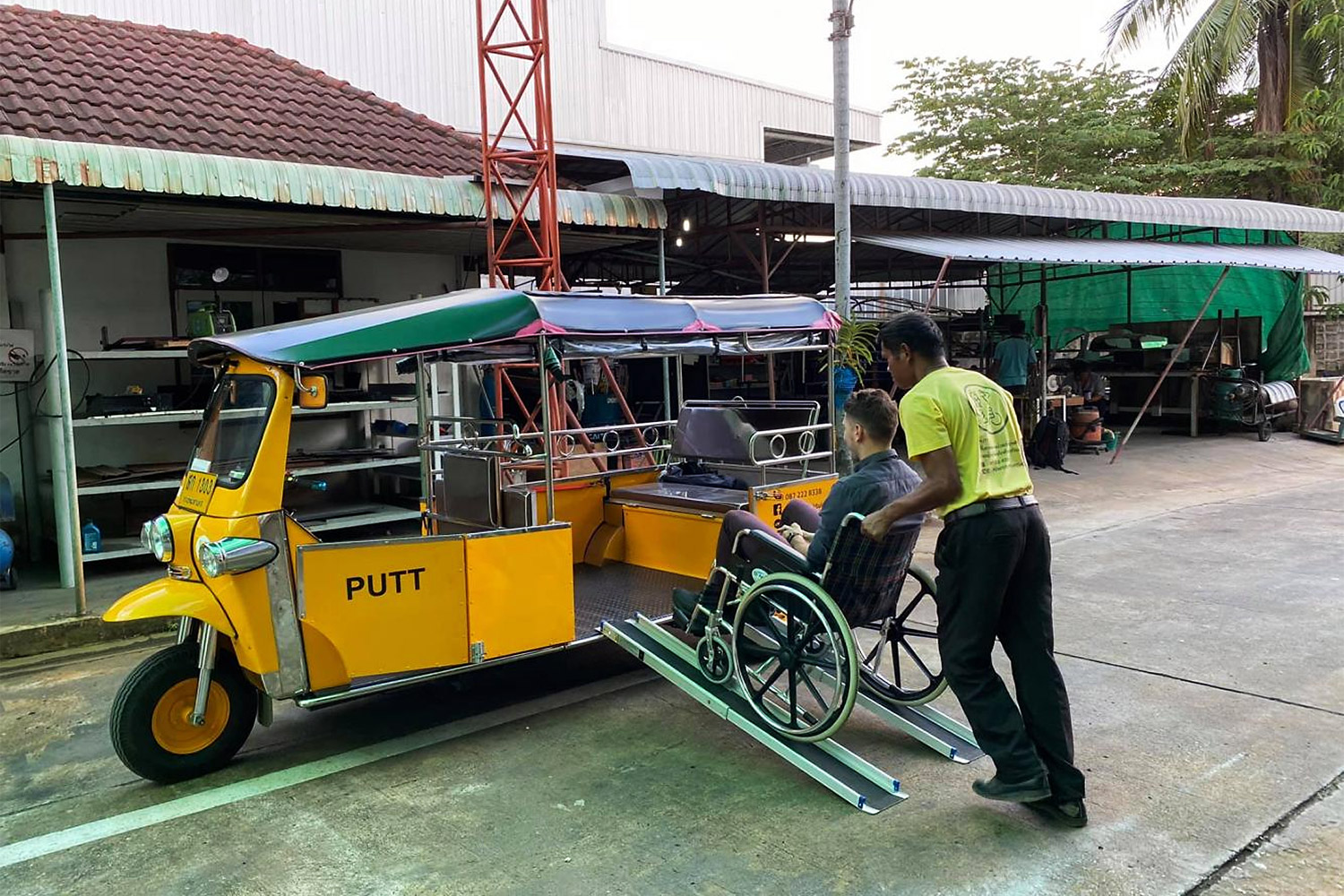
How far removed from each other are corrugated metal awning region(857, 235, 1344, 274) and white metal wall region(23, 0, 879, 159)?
7.66m

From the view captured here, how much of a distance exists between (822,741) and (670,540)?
7.59 ft

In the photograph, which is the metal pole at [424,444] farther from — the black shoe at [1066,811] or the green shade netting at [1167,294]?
Answer: the green shade netting at [1167,294]

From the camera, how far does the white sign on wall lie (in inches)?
303

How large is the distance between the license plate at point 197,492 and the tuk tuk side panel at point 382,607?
56 cm

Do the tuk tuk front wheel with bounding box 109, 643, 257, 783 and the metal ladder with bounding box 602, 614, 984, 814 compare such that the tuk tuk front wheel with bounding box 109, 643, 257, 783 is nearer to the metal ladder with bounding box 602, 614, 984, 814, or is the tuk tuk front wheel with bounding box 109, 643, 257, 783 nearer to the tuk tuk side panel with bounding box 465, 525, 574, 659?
the tuk tuk side panel with bounding box 465, 525, 574, 659

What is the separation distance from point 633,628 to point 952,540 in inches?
73.7

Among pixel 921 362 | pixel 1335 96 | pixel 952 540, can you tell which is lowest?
pixel 952 540

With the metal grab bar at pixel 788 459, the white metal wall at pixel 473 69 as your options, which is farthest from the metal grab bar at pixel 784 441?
the white metal wall at pixel 473 69

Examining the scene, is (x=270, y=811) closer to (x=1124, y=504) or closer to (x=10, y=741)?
(x=10, y=741)

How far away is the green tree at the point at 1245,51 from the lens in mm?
19203

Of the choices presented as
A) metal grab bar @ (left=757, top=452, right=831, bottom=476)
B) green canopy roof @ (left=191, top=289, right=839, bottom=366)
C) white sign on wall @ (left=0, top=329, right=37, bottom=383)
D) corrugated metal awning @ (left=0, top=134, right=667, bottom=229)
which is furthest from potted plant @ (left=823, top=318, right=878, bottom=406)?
white sign on wall @ (left=0, top=329, right=37, bottom=383)

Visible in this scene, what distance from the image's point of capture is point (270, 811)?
379 centimetres

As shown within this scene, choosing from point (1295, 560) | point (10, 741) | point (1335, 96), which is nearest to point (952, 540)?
point (10, 741)

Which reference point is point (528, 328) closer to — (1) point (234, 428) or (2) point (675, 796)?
(1) point (234, 428)
